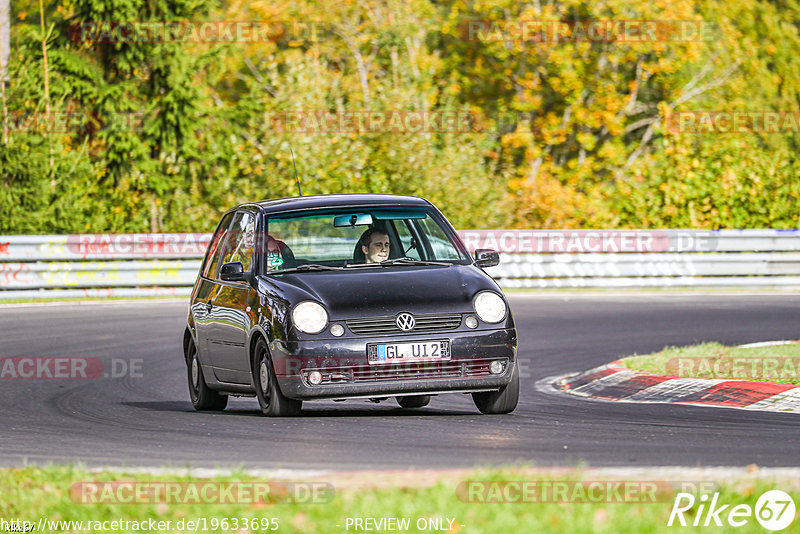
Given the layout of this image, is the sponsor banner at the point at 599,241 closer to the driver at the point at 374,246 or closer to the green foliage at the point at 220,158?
the green foliage at the point at 220,158

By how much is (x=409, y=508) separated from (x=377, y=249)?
5.10 metres

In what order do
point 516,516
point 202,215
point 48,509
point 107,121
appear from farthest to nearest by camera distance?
point 107,121
point 202,215
point 48,509
point 516,516

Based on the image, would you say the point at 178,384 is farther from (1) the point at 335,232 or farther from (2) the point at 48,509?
(1) the point at 335,232

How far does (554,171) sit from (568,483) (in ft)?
136

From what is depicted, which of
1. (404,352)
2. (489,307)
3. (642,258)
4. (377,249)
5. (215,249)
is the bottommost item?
(642,258)

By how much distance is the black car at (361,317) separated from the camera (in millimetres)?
9656

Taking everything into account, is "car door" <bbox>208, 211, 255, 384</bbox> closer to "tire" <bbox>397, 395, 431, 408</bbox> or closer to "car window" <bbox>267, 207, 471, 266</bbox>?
"car window" <bbox>267, 207, 471, 266</bbox>

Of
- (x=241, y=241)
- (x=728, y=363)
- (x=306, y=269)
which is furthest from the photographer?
(x=728, y=363)

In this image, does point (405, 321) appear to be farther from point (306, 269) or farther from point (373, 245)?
point (373, 245)

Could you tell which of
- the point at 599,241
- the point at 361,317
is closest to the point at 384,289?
the point at 361,317

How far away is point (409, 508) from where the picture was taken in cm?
595

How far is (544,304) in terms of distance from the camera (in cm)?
2277

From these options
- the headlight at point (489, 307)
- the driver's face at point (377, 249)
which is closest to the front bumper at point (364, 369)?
the headlight at point (489, 307)

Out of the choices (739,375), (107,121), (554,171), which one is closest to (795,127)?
(554,171)
